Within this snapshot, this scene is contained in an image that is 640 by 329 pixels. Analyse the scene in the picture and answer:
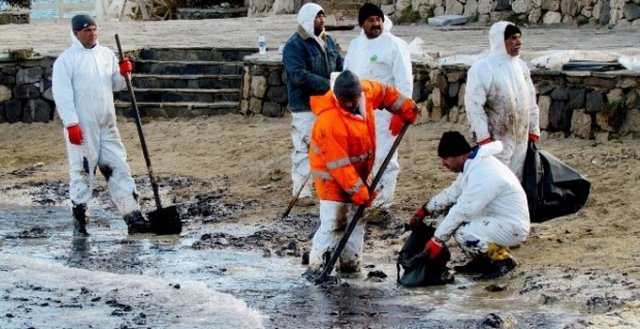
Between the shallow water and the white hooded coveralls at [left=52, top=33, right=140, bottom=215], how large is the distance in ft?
1.38

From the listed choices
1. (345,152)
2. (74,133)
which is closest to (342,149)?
(345,152)

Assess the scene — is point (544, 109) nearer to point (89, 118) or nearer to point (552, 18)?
point (89, 118)

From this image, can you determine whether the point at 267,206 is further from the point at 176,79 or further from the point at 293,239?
the point at 176,79

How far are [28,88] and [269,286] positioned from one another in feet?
28.9

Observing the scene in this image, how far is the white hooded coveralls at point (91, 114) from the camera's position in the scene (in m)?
12.2

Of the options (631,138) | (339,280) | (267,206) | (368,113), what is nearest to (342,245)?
Answer: (339,280)

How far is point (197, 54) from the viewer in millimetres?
19375

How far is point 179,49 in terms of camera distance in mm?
19484

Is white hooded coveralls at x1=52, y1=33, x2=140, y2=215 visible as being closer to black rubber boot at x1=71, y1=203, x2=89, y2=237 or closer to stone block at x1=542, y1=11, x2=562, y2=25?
black rubber boot at x1=71, y1=203, x2=89, y2=237

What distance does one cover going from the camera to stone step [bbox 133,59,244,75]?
18.9 meters

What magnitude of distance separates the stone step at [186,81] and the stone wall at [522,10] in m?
5.28

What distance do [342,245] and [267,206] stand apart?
11.5 ft

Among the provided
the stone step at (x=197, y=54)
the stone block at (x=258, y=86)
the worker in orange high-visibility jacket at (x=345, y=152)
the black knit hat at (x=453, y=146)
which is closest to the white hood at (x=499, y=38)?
the worker in orange high-visibility jacket at (x=345, y=152)

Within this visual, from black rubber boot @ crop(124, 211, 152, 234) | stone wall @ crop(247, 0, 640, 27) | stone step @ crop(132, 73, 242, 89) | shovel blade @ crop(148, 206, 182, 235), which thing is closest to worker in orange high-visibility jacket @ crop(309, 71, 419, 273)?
shovel blade @ crop(148, 206, 182, 235)
